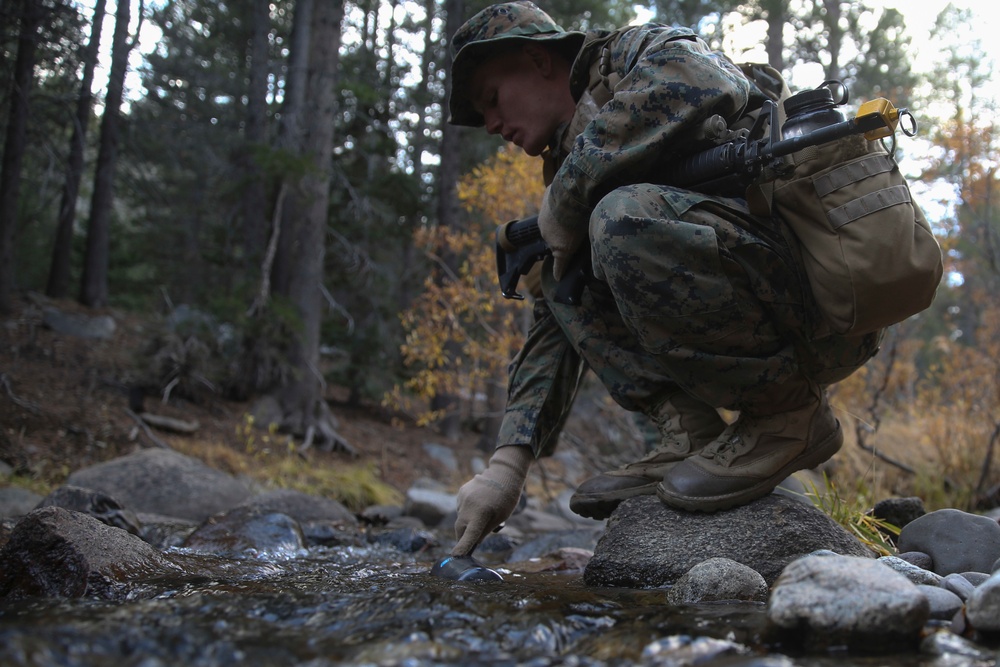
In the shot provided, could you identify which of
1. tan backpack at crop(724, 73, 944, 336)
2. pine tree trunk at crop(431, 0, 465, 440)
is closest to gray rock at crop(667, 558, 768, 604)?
tan backpack at crop(724, 73, 944, 336)

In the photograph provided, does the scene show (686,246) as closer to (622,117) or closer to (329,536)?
(622,117)

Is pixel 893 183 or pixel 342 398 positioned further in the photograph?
pixel 342 398

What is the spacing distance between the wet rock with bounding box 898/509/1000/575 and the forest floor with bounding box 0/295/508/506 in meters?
4.94

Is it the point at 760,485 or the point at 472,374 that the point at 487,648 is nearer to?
the point at 760,485

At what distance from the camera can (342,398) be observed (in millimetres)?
13133

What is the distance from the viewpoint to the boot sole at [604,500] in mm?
2572

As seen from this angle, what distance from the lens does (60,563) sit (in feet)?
6.12

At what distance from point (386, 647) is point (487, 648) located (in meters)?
0.18

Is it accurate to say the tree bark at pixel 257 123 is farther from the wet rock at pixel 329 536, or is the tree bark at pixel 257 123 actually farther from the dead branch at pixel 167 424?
the wet rock at pixel 329 536

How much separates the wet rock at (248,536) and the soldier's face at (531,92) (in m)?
1.94

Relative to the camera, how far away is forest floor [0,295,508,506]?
6238 mm

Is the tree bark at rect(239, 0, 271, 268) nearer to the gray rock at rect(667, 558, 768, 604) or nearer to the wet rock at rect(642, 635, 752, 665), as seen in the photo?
the gray rock at rect(667, 558, 768, 604)

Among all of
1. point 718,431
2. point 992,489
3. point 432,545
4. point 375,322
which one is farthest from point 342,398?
point 718,431

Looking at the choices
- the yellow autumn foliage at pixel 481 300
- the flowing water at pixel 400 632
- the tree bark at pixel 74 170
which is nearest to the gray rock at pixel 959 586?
the flowing water at pixel 400 632
